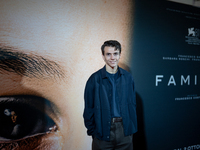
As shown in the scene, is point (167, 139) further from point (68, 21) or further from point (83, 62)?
point (68, 21)

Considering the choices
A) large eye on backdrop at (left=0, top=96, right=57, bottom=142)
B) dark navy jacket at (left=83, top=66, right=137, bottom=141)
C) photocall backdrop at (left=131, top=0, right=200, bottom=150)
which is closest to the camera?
dark navy jacket at (left=83, top=66, right=137, bottom=141)

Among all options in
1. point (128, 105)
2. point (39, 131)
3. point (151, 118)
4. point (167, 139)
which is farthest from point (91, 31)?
point (167, 139)

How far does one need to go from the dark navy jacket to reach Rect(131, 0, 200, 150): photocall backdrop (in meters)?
0.65

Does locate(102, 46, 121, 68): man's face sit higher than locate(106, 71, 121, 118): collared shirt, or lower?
higher

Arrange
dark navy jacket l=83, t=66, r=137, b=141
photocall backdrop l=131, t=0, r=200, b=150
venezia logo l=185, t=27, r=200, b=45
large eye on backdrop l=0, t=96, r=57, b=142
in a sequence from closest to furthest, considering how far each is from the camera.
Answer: dark navy jacket l=83, t=66, r=137, b=141 → large eye on backdrop l=0, t=96, r=57, b=142 → photocall backdrop l=131, t=0, r=200, b=150 → venezia logo l=185, t=27, r=200, b=45

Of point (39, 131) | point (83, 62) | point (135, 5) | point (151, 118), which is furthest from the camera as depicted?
point (151, 118)

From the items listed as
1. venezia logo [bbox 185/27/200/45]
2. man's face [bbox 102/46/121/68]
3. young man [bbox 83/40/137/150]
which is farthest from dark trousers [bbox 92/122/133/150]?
venezia logo [bbox 185/27/200/45]

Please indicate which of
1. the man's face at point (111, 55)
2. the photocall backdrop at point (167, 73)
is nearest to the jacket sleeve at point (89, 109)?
the man's face at point (111, 55)

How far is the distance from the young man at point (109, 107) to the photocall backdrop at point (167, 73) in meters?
0.67

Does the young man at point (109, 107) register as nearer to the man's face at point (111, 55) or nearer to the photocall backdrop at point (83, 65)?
the man's face at point (111, 55)

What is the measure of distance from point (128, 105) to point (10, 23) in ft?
5.01

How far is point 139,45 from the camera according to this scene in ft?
6.79

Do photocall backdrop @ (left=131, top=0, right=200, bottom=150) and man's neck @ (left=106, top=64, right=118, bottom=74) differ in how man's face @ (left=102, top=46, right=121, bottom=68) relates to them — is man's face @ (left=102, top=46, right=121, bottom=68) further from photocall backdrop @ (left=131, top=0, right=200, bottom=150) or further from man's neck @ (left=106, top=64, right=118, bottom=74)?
photocall backdrop @ (left=131, top=0, right=200, bottom=150)

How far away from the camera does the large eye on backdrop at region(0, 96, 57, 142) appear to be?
5.06ft
